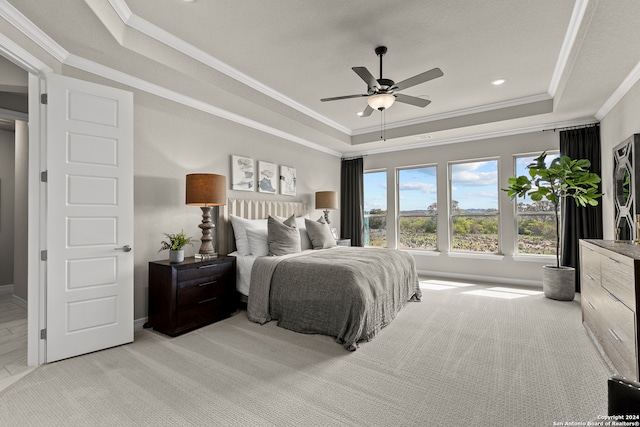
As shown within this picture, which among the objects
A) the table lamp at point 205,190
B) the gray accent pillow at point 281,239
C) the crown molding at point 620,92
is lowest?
the gray accent pillow at point 281,239

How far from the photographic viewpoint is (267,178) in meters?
4.97

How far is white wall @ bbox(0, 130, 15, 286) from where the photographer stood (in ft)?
15.4

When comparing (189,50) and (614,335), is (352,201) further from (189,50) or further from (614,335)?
(614,335)

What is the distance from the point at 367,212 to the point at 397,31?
434cm

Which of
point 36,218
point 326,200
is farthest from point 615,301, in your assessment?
point 36,218

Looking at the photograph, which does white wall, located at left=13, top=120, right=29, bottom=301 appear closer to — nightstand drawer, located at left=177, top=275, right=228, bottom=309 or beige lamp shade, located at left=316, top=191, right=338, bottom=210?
nightstand drawer, located at left=177, top=275, right=228, bottom=309

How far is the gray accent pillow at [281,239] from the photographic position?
12.6 feet

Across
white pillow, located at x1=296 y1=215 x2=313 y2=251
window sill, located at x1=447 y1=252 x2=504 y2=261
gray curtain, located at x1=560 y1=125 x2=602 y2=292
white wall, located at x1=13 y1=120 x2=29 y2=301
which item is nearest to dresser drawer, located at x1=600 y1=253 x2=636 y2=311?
gray curtain, located at x1=560 y1=125 x2=602 y2=292

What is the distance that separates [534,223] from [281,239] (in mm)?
4248

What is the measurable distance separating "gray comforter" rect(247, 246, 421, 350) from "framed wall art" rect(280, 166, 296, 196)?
1.89 metres

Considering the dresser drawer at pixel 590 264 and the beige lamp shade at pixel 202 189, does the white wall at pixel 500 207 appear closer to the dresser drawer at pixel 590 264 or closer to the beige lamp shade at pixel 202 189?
the dresser drawer at pixel 590 264

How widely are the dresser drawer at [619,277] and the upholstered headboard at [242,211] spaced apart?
3884 millimetres

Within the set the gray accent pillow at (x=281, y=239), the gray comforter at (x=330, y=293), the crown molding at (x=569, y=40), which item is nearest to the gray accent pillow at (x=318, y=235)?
the gray accent pillow at (x=281, y=239)

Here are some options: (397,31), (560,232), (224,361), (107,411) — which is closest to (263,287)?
(224,361)
